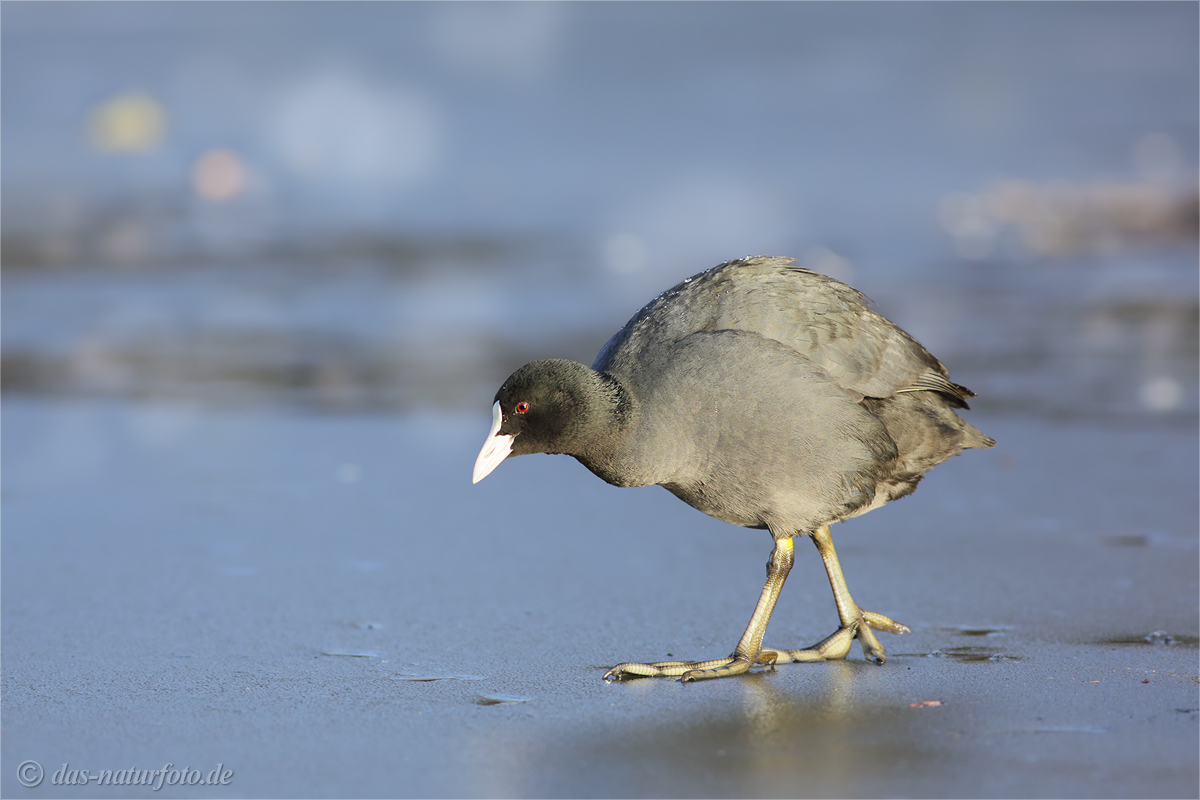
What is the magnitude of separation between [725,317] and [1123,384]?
5096mm

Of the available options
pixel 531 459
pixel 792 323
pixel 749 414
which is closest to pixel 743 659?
pixel 749 414

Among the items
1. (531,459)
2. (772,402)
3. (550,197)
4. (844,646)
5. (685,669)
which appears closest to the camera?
(685,669)

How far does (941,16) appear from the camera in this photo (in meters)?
29.5

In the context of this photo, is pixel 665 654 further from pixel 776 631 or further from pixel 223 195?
pixel 223 195

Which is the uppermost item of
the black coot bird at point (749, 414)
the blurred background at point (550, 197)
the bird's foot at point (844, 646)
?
the blurred background at point (550, 197)

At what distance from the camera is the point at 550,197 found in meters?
18.2

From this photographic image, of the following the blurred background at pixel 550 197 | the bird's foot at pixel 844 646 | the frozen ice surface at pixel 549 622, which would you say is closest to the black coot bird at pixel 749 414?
the bird's foot at pixel 844 646

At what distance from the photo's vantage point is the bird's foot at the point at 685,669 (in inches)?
Result: 176

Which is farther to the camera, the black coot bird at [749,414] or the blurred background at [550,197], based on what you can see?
the blurred background at [550,197]

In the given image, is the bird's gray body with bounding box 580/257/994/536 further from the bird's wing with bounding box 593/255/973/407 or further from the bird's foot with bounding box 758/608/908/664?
the bird's foot with bounding box 758/608/908/664

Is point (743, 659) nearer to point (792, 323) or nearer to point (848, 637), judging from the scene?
point (848, 637)

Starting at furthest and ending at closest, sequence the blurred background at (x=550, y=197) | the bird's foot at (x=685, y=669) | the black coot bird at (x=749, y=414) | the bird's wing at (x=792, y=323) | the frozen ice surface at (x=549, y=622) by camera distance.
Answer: the blurred background at (x=550, y=197), the bird's wing at (x=792, y=323), the black coot bird at (x=749, y=414), the bird's foot at (x=685, y=669), the frozen ice surface at (x=549, y=622)

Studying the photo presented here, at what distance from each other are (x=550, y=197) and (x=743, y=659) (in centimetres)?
1413

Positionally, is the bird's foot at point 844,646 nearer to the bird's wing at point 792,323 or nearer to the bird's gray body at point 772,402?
the bird's gray body at point 772,402
